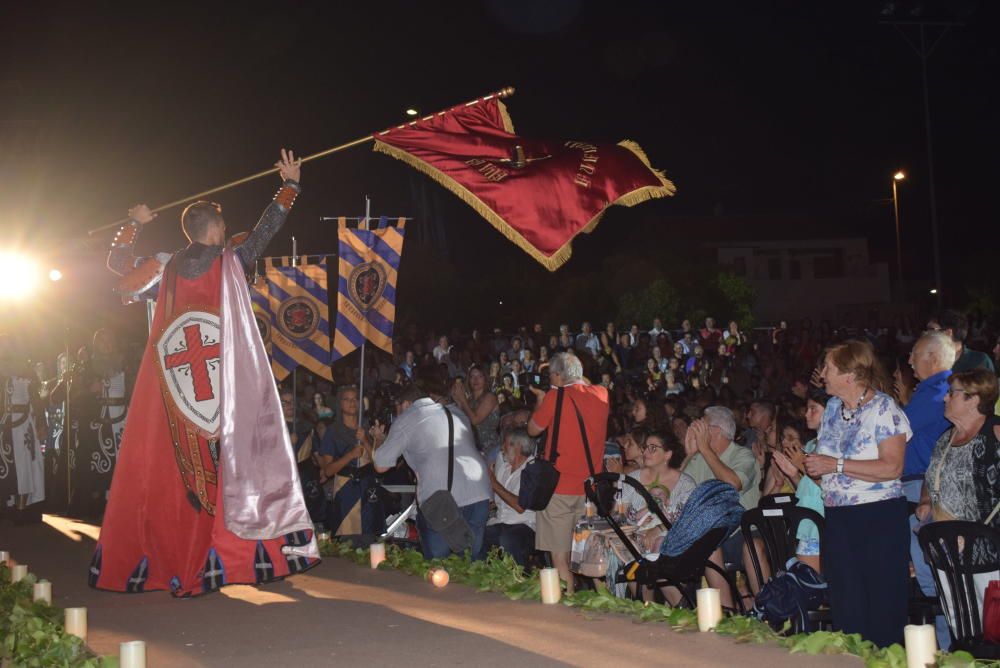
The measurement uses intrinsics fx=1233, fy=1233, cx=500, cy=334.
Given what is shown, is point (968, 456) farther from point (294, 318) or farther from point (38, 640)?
point (294, 318)

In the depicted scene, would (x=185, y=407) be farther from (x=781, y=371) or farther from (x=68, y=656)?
(x=781, y=371)

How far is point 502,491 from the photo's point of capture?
9.09 m

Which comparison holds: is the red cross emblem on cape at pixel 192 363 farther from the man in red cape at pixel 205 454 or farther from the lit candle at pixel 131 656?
the lit candle at pixel 131 656

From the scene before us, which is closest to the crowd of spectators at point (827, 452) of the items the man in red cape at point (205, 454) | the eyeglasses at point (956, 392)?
the eyeglasses at point (956, 392)

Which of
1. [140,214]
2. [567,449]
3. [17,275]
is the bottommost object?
[567,449]

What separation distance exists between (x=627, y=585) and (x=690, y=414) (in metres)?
3.79

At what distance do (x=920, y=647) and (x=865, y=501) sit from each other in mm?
983

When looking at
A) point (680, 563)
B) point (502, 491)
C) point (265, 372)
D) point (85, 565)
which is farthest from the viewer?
point (85, 565)

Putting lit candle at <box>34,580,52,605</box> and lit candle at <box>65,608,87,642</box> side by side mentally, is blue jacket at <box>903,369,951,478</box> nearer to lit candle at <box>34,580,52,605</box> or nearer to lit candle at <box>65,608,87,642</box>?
lit candle at <box>65,608,87,642</box>

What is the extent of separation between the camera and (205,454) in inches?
296

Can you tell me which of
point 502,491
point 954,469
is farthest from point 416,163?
point 954,469

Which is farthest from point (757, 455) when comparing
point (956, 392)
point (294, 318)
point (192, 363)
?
point (294, 318)

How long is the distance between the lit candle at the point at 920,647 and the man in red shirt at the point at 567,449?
12.2 ft

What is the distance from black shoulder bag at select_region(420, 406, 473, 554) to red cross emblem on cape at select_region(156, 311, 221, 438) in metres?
1.75
